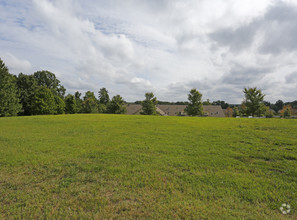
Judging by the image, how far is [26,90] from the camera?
40688 millimetres

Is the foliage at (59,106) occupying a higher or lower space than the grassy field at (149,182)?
higher

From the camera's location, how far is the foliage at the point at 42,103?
1393 inches

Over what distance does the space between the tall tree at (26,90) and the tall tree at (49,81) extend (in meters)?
9.06

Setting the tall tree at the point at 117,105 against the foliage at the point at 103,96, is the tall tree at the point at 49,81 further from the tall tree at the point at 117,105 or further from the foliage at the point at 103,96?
the tall tree at the point at 117,105

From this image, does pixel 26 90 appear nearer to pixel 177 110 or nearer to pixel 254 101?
pixel 177 110

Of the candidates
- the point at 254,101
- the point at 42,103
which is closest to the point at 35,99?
the point at 42,103

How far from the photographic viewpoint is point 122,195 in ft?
10.8

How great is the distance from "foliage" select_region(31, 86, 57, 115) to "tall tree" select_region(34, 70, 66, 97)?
17.7 m

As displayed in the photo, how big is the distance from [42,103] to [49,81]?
2314 cm

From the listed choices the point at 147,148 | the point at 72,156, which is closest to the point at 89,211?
the point at 72,156

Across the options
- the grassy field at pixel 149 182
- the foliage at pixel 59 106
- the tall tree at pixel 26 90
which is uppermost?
the tall tree at pixel 26 90

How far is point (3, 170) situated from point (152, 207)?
15.5 ft

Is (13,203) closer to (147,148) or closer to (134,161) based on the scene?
(134,161)

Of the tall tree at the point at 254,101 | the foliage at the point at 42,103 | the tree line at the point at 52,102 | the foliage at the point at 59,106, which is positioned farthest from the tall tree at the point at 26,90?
the tall tree at the point at 254,101
